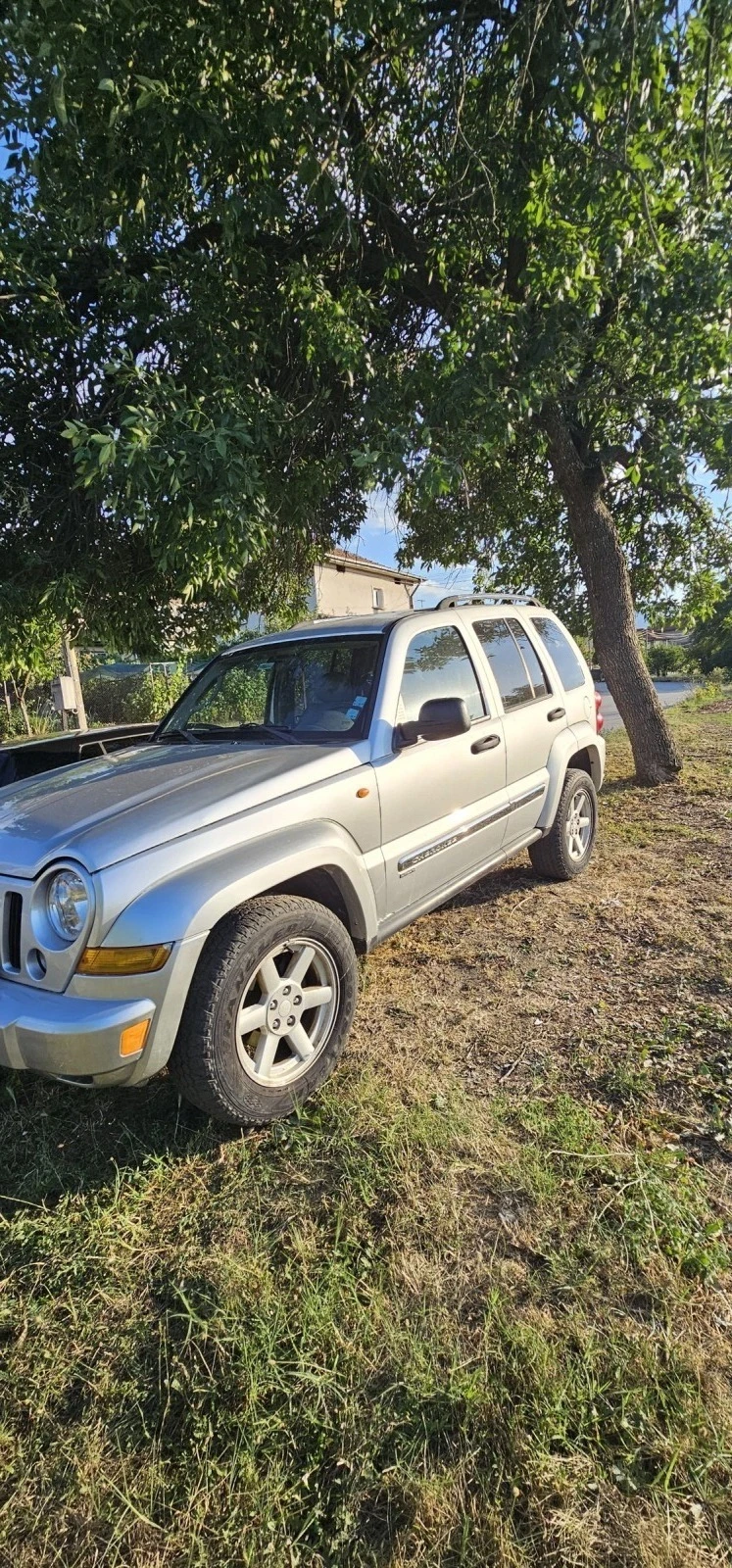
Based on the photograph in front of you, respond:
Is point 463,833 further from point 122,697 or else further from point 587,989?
point 122,697

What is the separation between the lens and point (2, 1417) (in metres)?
1.69

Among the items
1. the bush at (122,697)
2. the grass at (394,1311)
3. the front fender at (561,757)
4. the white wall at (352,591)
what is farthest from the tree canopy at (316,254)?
the white wall at (352,591)

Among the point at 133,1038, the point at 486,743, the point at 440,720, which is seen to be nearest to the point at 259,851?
the point at 133,1038

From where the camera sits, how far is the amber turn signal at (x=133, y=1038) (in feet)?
7.11

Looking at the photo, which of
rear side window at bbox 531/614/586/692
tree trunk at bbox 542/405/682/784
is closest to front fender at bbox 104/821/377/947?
rear side window at bbox 531/614/586/692

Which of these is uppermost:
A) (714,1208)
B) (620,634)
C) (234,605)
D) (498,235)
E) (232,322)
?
(498,235)

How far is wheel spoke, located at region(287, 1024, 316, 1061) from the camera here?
2.65 metres

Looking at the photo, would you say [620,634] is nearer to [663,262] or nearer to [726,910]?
[663,262]

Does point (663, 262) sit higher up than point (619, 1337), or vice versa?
point (663, 262)

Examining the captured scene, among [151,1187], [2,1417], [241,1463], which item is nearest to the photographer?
[241,1463]

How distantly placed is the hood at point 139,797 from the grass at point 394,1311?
1.09m

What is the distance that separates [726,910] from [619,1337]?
9.95 feet

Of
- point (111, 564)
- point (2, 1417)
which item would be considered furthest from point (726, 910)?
point (111, 564)

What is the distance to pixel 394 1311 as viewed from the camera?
6.11 ft
